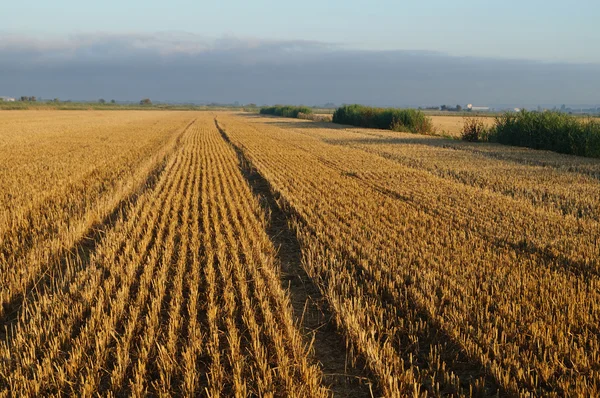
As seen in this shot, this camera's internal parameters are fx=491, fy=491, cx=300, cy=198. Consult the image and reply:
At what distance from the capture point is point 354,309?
4.76 meters

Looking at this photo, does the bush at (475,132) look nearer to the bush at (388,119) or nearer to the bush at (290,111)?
the bush at (388,119)

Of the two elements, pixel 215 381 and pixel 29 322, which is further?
pixel 29 322

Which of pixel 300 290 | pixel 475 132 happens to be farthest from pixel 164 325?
pixel 475 132

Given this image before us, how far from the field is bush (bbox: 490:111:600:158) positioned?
7.99 metres

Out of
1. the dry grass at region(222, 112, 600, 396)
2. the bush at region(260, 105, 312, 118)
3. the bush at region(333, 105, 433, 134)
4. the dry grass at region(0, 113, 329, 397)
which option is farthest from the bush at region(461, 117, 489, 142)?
the bush at region(260, 105, 312, 118)

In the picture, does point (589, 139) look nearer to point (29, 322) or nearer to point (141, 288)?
point (141, 288)

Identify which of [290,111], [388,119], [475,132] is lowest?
[475,132]

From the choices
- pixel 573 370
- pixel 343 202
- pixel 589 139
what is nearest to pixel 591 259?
pixel 573 370

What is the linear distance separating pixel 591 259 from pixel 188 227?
18.8 feet

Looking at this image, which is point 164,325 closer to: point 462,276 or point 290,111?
point 462,276

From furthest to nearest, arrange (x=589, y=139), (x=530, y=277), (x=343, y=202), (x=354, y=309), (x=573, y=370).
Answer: (x=589, y=139) → (x=343, y=202) → (x=530, y=277) → (x=354, y=309) → (x=573, y=370)

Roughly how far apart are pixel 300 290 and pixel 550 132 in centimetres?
1826

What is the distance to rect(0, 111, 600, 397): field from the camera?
3.66m

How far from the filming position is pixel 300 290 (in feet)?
18.6
